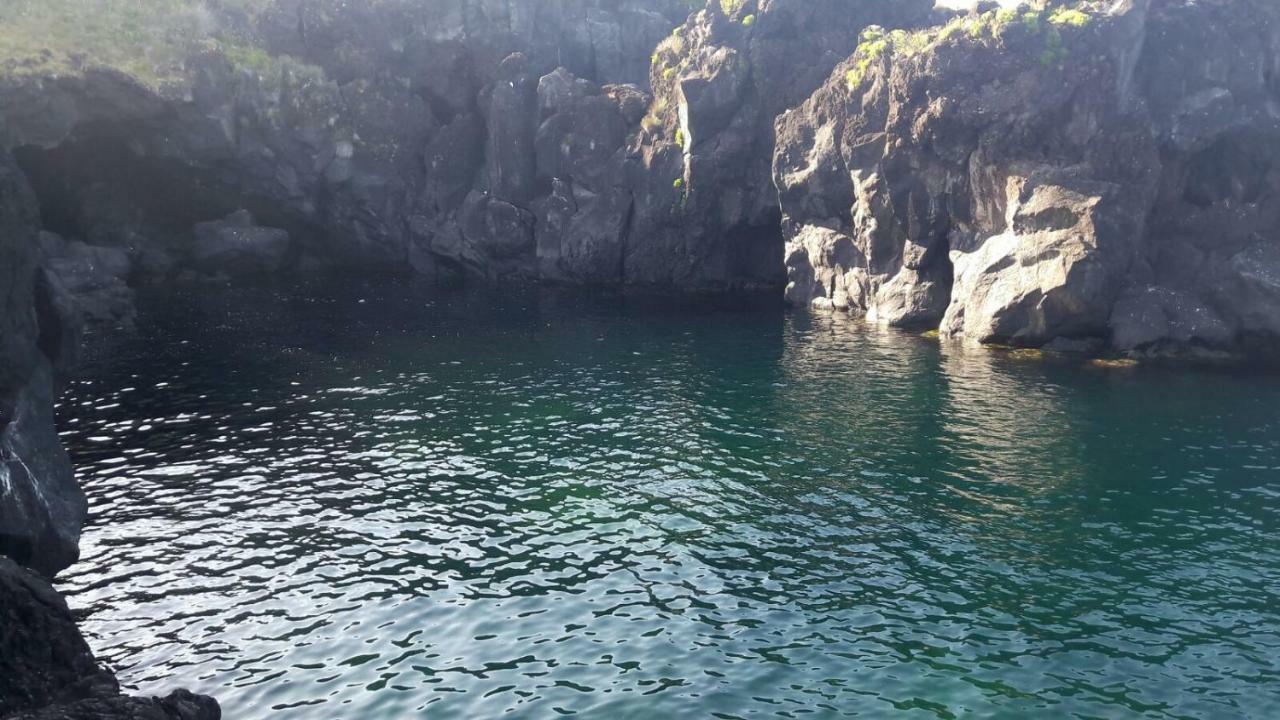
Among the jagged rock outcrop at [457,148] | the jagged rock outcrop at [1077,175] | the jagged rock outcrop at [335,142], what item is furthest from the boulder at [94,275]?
the jagged rock outcrop at [1077,175]

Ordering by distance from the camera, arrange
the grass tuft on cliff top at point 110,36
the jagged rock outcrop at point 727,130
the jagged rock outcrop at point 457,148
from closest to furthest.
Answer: the grass tuft on cliff top at point 110,36
the jagged rock outcrop at point 457,148
the jagged rock outcrop at point 727,130

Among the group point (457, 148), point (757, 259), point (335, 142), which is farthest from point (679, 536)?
point (457, 148)

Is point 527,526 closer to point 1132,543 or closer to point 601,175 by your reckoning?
point 1132,543

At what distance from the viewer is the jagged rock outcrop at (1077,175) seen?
63.0 meters

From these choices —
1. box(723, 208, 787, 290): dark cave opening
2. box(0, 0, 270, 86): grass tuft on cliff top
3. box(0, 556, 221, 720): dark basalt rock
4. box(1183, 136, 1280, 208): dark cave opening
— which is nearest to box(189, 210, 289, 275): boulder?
box(0, 0, 270, 86): grass tuft on cliff top

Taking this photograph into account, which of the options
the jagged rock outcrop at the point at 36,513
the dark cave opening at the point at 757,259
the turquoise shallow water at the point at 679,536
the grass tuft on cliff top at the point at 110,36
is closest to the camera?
the jagged rock outcrop at the point at 36,513

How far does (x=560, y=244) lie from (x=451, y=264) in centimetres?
1234

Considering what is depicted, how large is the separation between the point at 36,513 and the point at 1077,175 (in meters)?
62.0

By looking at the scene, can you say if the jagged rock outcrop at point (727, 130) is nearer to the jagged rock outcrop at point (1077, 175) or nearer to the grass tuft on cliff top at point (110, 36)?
the jagged rock outcrop at point (1077, 175)

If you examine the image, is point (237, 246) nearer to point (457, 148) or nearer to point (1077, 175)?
point (457, 148)

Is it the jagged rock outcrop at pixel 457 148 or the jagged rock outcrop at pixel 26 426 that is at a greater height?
the jagged rock outcrop at pixel 457 148

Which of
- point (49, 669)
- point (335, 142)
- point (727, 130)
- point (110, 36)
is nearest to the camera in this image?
point (49, 669)

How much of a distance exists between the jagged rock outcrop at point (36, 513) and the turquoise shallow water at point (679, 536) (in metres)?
1.71

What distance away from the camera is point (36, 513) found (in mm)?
30062
